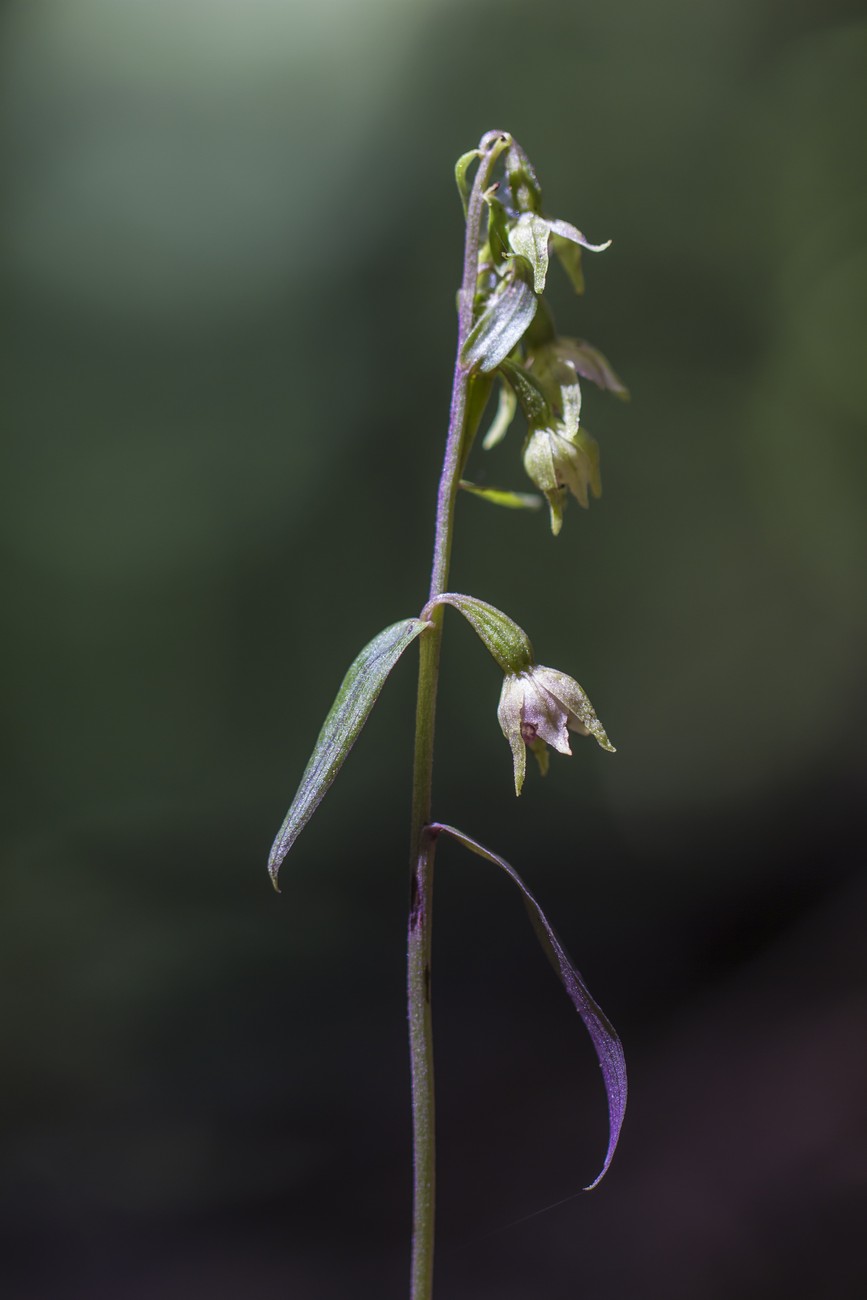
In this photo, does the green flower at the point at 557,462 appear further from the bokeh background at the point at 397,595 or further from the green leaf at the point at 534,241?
the bokeh background at the point at 397,595

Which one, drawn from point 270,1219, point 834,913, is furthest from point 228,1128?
point 834,913

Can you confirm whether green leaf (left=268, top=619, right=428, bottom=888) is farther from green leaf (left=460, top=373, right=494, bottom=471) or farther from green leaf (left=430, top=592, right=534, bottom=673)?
green leaf (left=460, top=373, right=494, bottom=471)

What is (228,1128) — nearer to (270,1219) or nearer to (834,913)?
(270,1219)

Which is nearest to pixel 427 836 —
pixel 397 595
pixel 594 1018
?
pixel 594 1018

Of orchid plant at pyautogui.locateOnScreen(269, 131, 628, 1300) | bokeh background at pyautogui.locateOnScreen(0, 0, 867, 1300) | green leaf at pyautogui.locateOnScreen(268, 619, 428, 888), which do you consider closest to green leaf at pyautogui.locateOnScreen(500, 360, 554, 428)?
orchid plant at pyautogui.locateOnScreen(269, 131, 628, 1300)

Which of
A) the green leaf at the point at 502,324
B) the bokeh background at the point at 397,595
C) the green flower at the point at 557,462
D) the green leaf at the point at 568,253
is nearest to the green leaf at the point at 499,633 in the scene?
the green flower at the point at 557,462

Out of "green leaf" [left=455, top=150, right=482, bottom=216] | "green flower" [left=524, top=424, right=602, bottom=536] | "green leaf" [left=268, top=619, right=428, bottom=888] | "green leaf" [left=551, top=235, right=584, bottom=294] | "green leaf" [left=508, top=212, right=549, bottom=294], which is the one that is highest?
"green leaf" [left=455, top=150, right=482, bottom=216]

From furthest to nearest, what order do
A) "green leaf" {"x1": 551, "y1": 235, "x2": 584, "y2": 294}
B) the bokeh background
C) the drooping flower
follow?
1. the bokeh background
2. "green leaf" {"x1": 551, "y1": 235, "x2": 584, "y2": 294}
3. the drooping flower
